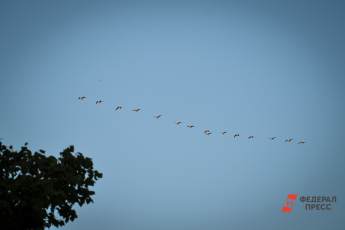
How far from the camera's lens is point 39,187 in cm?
2402

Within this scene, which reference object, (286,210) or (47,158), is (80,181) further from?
(286,210)

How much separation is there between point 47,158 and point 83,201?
3.59m

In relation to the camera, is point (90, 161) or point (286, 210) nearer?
point (90, 161)

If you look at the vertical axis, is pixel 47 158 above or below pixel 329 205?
below

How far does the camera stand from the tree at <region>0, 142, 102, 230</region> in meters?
24.0

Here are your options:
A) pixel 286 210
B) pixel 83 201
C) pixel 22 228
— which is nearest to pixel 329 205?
pixel 286 210

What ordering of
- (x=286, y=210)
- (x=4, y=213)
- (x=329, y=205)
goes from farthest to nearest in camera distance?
(x=286, y=210) < (x=329, y=205) < (x=4, y=213)

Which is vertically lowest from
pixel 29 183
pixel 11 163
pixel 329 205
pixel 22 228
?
pixel 22 228

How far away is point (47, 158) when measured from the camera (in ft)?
83.7

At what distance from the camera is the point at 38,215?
24.5m

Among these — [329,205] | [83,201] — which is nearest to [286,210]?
[329,205]

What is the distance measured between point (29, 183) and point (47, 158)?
6.60 ft

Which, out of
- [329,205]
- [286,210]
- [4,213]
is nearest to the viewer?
[4,213]

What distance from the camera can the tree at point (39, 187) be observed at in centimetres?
2397
